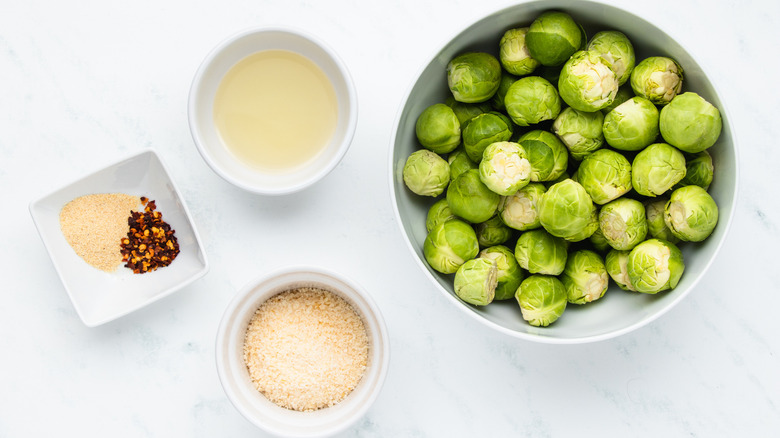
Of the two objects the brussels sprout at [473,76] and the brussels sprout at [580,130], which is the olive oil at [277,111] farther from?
the brussels sprout at [580,130]

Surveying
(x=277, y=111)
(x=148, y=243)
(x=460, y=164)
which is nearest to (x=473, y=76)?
(x=460, y=164)

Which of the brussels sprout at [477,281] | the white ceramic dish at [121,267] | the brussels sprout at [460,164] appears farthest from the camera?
the white ceramic dish at [121,267]

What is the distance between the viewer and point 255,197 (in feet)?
6.00

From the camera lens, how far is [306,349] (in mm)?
1776

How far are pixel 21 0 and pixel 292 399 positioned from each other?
1369 millimetres

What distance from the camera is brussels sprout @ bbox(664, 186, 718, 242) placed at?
1.43 metres

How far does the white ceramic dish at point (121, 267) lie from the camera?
1.74 metres

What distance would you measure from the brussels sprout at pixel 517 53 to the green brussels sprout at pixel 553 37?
22 millimetres

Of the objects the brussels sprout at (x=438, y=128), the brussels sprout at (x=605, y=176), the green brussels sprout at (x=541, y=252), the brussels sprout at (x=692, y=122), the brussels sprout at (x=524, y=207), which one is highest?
the brussels sprout at (x=692, y=122)

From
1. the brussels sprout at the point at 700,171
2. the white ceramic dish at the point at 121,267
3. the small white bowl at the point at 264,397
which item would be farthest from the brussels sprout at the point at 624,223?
the white ceramic dish at the point at 121,267

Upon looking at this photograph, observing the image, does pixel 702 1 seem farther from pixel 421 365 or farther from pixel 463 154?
pixel 421 365

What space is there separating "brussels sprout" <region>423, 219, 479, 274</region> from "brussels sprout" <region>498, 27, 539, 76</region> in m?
0.40

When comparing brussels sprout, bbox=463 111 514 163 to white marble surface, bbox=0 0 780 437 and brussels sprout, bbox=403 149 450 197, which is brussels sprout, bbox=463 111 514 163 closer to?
brussels sprout, bbox=403 149 450 197

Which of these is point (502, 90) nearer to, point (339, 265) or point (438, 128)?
point (438, 128)
